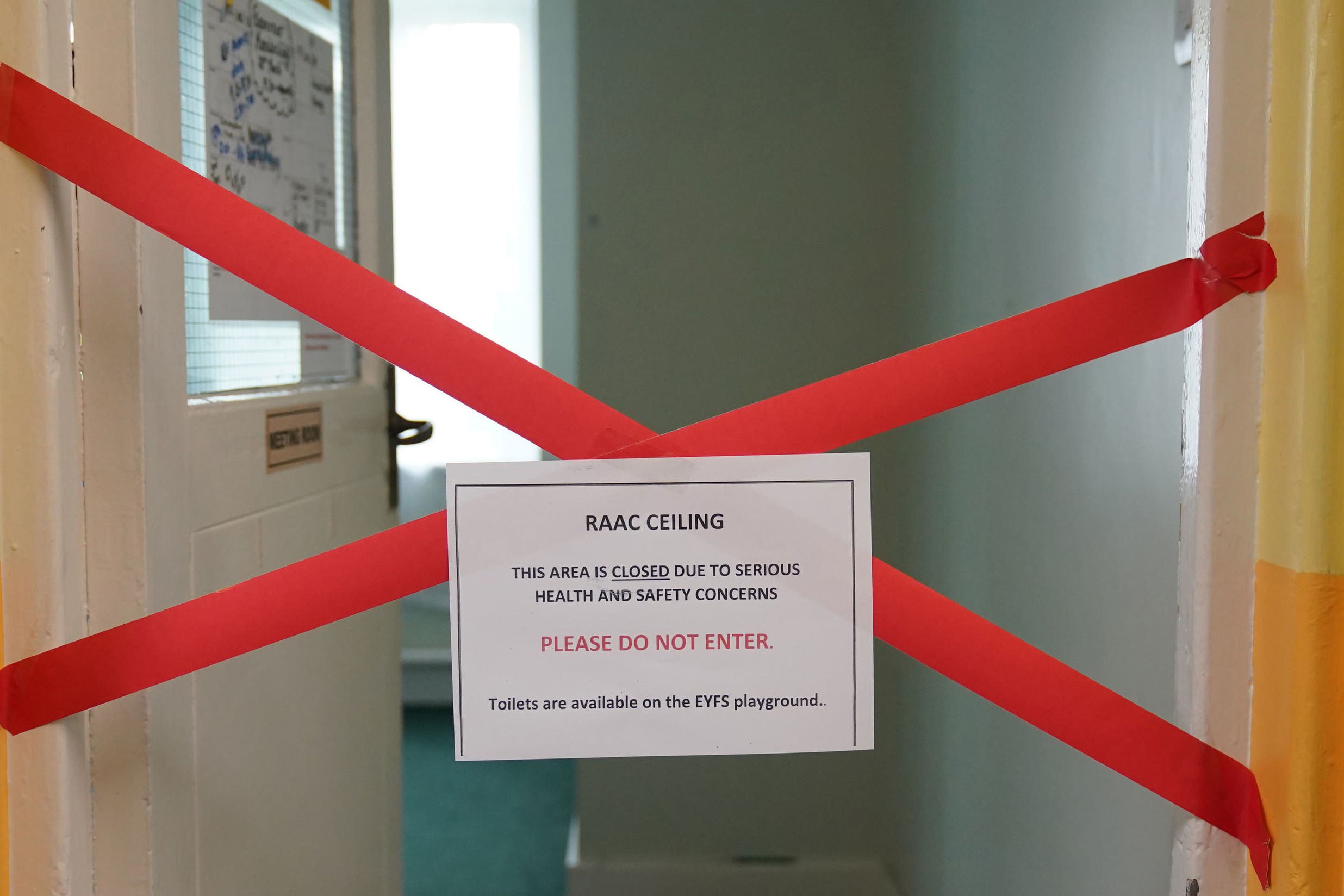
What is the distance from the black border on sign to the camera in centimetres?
55

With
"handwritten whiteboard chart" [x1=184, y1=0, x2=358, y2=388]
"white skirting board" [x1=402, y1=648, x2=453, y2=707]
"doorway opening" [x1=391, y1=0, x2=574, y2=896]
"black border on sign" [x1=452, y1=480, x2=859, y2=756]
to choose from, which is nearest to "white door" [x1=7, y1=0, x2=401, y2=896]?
"handwritten whiteboard chart" [x1=184, y1=0, x2=358, y2=388]

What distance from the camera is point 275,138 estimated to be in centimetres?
113

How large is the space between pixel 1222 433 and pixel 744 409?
27cm

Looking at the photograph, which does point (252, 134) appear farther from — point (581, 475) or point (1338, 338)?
point (1338, 338)

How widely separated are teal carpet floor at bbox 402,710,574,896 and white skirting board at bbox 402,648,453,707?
0.33ft

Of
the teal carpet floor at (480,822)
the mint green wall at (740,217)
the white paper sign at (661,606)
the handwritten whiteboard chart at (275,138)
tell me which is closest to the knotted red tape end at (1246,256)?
the white paper sign at (661,606)

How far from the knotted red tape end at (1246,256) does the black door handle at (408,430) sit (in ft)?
3.73

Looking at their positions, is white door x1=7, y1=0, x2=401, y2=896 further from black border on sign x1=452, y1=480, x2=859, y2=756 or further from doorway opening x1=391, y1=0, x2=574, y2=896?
doorway opening x1=391, y1=0, x2=574, y2=896

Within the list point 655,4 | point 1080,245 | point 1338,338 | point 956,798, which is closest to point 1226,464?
point 1338,338

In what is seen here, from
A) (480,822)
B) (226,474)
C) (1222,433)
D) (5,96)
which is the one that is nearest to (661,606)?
(1222,433)

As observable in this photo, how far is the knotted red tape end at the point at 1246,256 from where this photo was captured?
54 cm

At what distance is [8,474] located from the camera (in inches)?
24.1

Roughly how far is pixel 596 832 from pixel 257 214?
1.87 meters

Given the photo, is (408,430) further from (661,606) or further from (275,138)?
(661,606)
